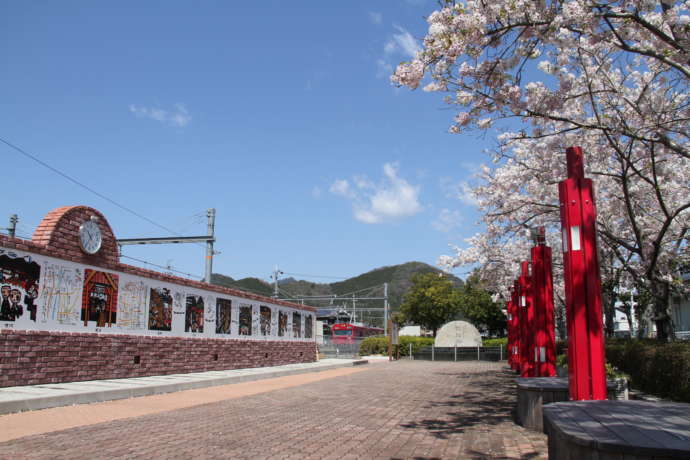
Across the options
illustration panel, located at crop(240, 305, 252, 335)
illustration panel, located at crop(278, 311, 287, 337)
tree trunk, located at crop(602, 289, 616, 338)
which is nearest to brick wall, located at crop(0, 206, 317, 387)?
illustration panel, located at crop(240, 305, 252, 335)

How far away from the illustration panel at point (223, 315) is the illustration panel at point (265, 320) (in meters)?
2.90

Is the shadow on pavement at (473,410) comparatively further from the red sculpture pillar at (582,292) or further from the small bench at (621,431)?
the small bench at (621,431)

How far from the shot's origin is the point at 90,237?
13156 millimetres

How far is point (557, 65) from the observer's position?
8578 millimetres

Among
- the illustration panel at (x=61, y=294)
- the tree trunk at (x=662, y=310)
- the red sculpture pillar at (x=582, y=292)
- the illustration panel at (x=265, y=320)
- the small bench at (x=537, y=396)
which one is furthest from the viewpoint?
the illustration panel at (x=265, y=320)

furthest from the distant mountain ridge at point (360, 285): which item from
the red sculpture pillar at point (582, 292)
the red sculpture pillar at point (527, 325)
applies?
the red sculpture pillar at point (582, 292)

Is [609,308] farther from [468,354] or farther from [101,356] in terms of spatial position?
[101,356]

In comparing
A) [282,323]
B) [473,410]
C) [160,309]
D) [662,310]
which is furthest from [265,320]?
[662,310]

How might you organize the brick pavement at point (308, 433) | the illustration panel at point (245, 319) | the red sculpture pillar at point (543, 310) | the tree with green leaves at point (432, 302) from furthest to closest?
the tree with green leaves at point (432, 302)
the illustration panel at point (245, 319)
the red sculpture pillar at point (543, 310)
the brick pavement at point (308, 433)

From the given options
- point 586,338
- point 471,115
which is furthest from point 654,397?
point 471,115

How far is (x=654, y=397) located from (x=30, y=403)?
9.30 m

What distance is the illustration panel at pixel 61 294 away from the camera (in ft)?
38.7

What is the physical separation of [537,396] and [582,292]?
214cm

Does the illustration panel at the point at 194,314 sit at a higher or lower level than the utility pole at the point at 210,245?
lower
